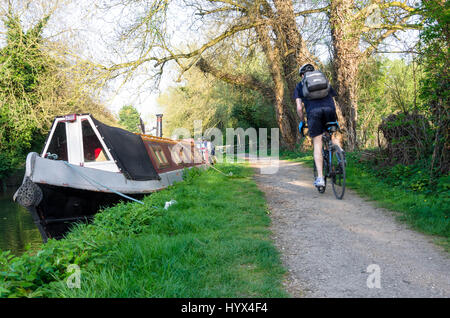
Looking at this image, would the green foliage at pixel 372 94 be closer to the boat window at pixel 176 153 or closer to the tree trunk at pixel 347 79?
the tree trunk at pixel 347 79

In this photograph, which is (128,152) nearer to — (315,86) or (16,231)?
(16,231)

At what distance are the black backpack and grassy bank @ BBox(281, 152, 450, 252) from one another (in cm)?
179

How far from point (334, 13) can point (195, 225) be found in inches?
303

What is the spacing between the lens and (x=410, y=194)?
4.94 meters

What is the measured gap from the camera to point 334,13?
9.18 m

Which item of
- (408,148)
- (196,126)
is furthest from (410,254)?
(196,126)

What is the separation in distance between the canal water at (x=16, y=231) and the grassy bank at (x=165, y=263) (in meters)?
4.44

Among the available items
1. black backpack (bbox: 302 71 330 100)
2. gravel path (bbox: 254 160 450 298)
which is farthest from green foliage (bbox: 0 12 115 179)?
gravel path (bbox: 254 160 450 298)

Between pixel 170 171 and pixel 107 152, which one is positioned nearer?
pixel 107 152

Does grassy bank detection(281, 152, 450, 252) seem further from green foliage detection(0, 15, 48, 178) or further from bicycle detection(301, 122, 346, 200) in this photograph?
green foliage detection(0, 15, 48, 178)

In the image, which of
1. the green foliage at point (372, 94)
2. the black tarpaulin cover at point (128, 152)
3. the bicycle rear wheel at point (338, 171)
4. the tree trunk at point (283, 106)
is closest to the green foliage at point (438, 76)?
the bicycle rear wheel at point (338, 171)

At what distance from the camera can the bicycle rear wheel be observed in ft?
17.2
